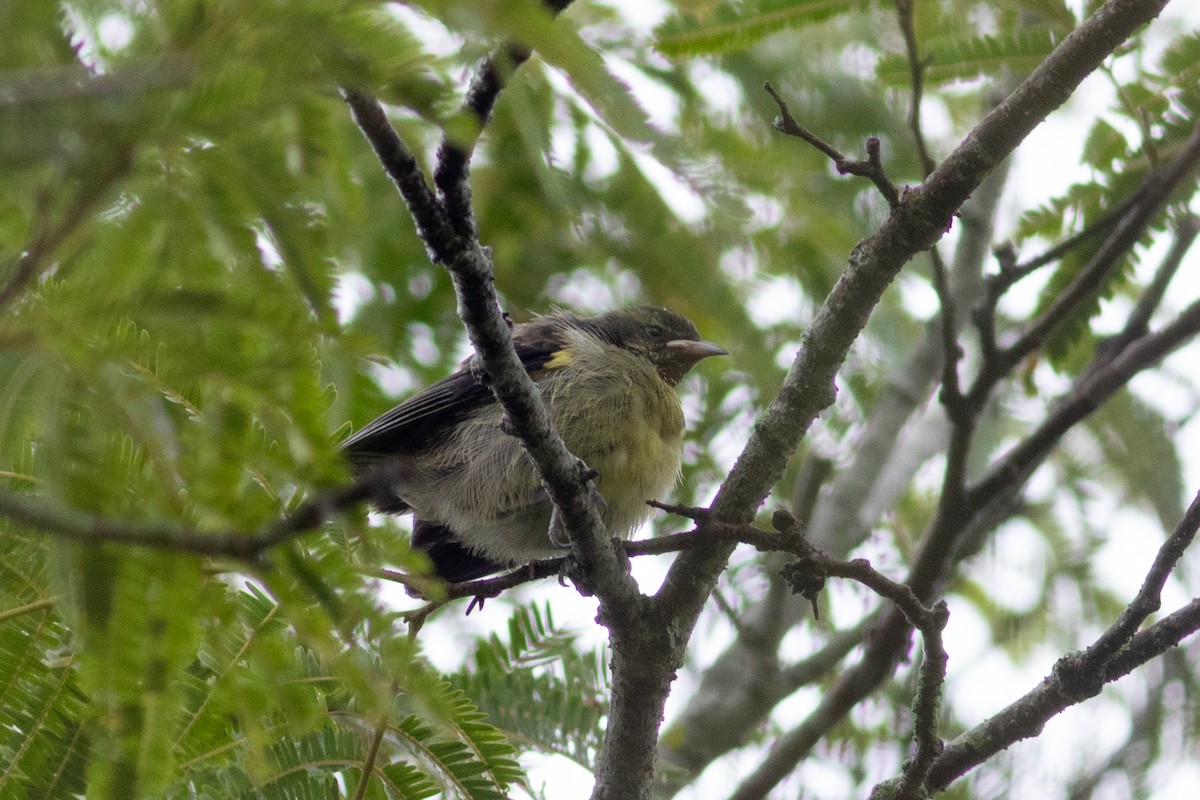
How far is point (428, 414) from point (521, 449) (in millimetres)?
527

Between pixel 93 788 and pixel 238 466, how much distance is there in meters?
0.51

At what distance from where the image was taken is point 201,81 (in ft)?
4.59

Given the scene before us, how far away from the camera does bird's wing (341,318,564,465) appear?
16.0ft

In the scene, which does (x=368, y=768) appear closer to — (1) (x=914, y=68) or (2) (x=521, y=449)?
(2) (x=521, y=449)

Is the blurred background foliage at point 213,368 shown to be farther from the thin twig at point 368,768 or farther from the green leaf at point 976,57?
the green leaf at point 976,57

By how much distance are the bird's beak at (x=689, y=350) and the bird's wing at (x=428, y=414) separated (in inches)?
27.2

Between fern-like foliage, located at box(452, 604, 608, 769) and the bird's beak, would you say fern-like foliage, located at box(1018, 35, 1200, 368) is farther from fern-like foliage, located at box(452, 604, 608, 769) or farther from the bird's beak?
fern-like foliage, located at box(452, 604, 608, 769)

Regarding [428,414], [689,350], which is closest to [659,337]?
[689,350]

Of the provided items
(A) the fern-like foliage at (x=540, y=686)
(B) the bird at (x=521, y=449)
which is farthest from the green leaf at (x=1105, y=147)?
(A) the fern-like foliage at (x=540, y=686)

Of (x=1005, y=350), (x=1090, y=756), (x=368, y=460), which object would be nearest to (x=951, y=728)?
(x=1090, y=756)

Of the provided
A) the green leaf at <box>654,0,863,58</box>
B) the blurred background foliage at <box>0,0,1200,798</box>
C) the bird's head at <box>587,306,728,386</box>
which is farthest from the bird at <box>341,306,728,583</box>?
the green leaf at <box>654,0,863,58</box>

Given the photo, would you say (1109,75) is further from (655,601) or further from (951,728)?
(951,728)

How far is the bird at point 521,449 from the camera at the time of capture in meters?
4.62

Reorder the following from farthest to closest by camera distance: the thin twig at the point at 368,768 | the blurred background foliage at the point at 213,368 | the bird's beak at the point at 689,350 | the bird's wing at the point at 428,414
→ the bird's beak at the point at 689,350 < the bird's wing at the point at 428,414 < the thin twig at the point at 368,768 < the blurred background foliage at the point at 213,368
